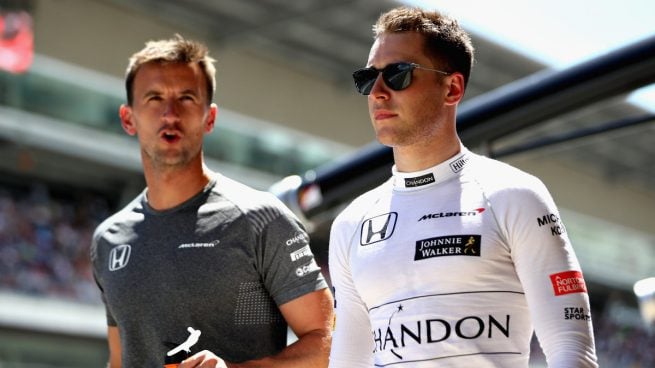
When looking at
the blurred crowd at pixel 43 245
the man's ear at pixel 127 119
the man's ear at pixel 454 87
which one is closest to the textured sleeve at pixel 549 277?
the man's ear at pixel 454 87

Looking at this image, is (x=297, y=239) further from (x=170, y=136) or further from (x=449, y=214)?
(x=449, y=214)

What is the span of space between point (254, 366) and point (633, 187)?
51.1ft

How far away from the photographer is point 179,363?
7.64 ft

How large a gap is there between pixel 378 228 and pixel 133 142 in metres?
19.6

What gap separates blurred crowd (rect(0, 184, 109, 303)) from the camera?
706 inches

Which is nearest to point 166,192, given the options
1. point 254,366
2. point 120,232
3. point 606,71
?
point 120,232

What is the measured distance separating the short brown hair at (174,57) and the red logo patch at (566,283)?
56.6 inches

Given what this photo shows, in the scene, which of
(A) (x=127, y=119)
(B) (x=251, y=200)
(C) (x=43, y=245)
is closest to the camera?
(B) (x=251, y=200)

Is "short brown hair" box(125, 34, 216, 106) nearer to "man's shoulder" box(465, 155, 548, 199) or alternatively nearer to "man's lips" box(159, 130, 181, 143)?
"man's lips" box(159, 130, 181, 143)

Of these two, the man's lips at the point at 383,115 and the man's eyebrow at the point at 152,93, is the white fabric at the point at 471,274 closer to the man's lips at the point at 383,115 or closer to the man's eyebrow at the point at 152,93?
the man's lips at the point at 383,115

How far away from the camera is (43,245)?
1908 centimetres

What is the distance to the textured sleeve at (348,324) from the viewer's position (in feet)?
7.50

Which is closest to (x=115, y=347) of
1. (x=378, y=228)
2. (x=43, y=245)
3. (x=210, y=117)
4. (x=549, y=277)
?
(x=210, y=117)

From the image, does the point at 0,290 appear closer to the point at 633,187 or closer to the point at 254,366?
the point at 633,187
